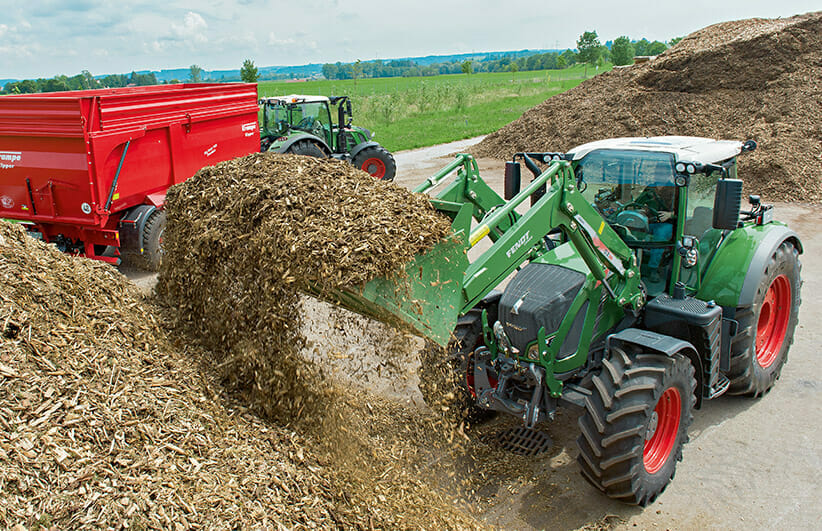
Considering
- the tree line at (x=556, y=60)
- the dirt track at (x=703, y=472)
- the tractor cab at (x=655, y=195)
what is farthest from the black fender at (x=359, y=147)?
the tree line at (x=556, y=60)

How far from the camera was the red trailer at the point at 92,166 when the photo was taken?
853 centimetres

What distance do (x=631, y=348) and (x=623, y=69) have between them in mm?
17446

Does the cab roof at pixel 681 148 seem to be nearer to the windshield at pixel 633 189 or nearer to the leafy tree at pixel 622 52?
the windshield at pixel 633 189

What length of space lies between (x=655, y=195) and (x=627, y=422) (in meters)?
1.94

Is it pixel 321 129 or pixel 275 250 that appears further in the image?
pixel 321 129

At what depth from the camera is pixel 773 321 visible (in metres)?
6.15

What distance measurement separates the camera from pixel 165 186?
9992 mm

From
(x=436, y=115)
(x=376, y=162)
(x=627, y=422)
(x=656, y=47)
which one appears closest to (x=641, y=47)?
(x=656, y=47)

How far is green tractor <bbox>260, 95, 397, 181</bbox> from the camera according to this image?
14.9m

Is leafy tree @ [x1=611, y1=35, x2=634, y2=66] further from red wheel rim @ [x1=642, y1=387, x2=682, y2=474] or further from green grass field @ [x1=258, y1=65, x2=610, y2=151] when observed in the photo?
red wheel rim @ [x1=642, y1=387, x2=682, y2=474]

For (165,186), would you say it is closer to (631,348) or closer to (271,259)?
(271,259)

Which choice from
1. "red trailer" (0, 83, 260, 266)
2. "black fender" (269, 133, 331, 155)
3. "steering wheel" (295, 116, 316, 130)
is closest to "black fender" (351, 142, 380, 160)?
"black fender" (269, 133, 331, 155)

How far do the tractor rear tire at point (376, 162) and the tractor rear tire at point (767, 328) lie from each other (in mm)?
10673

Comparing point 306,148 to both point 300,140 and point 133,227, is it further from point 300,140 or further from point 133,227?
point 133,227
